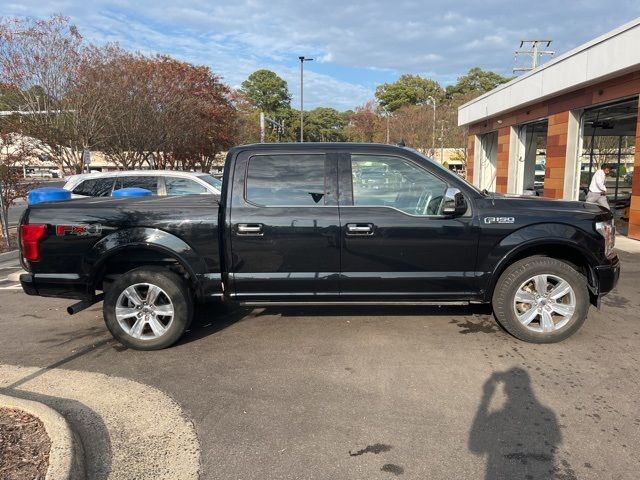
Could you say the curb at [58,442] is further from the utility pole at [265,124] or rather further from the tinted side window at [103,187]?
the utility pole at [265,124]

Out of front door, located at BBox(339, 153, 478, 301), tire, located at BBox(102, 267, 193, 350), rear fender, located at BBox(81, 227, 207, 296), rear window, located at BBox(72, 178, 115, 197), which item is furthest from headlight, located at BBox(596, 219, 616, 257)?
rear window, located at BBox(72, 178, 115, 197)

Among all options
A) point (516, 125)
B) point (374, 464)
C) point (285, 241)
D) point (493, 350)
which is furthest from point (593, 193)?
point (374, 464)

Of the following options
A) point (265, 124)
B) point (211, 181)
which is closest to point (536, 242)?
point (211, 181)

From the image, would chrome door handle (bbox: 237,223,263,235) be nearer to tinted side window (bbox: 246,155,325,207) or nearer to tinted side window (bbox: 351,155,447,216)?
tinted side window (bbox: 246,155,325,207)

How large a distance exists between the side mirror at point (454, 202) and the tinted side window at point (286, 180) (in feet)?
3.75

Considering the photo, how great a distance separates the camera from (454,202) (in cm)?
447

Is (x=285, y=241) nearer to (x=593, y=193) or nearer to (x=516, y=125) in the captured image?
(x=593, y=193)

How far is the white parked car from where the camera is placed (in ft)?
31.1

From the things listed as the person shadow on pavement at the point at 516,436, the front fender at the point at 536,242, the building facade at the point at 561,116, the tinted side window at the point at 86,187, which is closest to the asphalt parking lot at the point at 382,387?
the person shadow on pavement at the point at 516,436

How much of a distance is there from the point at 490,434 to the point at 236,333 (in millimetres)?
2841

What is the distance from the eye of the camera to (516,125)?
1850 centimetres

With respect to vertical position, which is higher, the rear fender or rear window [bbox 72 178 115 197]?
rear window [bbox 72 178 115 197]

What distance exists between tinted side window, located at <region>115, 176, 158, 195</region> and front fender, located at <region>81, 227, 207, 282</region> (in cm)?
519

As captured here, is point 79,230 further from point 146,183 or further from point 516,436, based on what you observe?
point 146,183
